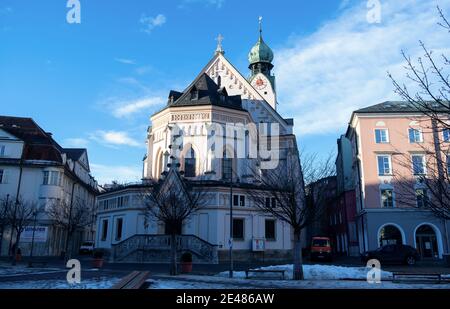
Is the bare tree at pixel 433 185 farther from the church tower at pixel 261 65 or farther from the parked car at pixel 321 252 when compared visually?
the church tower at pixel 261 65

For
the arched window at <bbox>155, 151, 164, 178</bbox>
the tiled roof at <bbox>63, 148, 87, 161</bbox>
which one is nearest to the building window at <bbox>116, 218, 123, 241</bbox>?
the arched window at <bbox>155, 151, 164, 178</bbox>

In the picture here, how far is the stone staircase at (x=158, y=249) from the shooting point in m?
30.7

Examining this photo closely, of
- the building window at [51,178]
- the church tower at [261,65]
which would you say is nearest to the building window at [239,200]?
the building window at [51,178]

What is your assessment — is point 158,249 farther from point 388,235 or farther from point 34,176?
point 34,176

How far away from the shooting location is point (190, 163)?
39.6 metres

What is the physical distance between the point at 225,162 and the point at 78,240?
3525 cm

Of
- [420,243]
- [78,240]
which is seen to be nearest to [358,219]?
[420,243]

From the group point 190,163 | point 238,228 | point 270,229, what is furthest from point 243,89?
point 238,228

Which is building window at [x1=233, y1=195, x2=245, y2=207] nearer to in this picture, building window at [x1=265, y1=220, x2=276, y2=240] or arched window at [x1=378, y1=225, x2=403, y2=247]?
building window at [x1=265, y1=220, x2=276, y2=240]

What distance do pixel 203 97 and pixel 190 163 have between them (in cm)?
746

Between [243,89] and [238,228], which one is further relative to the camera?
[243,89]

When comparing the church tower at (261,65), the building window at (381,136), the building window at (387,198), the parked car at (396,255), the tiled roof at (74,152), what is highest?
the church tower at (261,65)

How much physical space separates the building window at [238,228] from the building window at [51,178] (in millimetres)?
26969
